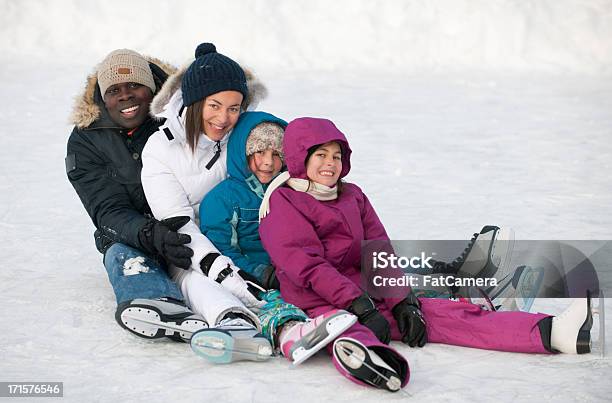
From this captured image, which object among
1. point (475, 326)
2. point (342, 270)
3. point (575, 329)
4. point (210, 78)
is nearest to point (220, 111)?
point (210, 78)

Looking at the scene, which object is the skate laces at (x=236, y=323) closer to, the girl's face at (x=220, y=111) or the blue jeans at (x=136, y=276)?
the blue jeans at (x=136, y=276)

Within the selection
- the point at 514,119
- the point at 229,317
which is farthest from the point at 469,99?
the point at 229,317

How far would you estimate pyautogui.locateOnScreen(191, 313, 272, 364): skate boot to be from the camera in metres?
3.06

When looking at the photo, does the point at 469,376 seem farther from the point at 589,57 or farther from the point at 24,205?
the point at 589,57

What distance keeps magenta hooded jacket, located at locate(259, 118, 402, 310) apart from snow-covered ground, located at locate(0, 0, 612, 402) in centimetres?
27

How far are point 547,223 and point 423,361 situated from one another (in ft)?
7.00

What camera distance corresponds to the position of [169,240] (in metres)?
3.56

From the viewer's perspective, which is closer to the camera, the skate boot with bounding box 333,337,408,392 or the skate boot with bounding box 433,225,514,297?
the skate boot with bounding box 333,337,408,392

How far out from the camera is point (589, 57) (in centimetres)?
1084

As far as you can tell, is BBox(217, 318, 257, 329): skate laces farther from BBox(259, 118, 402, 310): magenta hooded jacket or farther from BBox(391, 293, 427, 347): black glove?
BBox(391, 293, 427, 347): black glove

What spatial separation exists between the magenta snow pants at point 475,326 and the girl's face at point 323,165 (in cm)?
48

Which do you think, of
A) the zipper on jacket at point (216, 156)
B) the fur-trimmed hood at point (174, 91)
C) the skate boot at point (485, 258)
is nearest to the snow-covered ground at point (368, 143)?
the skate boot at point (485, 258)

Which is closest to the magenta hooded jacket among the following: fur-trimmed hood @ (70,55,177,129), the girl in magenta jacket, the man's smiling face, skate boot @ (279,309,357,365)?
the girl in magenta jacket

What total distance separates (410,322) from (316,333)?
18.3 inches
